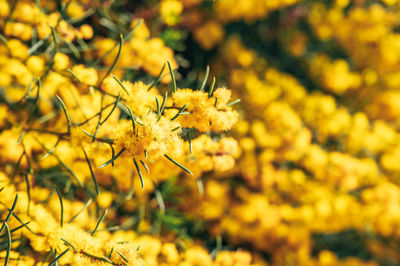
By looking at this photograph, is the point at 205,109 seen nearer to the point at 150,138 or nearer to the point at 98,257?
the point at 150,138

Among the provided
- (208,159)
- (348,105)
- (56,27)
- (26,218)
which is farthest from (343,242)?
(56,27)

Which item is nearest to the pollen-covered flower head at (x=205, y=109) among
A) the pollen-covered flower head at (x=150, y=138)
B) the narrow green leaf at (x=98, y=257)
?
the pollen-covered flower head at (x=150, y=138)

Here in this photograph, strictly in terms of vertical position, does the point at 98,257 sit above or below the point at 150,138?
below

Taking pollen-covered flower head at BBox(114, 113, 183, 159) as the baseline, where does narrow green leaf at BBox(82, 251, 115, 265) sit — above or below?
below

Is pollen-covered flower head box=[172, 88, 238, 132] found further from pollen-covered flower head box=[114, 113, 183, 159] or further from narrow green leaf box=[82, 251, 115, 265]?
narrow green leaf box=[82, 251, 115, 265]

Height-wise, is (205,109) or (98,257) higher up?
(205,109)

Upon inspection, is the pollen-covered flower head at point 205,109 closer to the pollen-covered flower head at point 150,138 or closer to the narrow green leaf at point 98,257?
the pollen-covered flower head at point 150,138

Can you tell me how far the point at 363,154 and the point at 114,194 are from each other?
1784 mm

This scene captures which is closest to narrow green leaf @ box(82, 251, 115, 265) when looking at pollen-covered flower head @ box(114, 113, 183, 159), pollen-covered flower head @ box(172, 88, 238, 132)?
pollen-covered flower head @ box(114, 113, 183, 159)

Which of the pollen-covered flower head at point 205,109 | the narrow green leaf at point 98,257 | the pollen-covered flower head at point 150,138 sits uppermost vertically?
the pollen-covered flower head at point 205,109

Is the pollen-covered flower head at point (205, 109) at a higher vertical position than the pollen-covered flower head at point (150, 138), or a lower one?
higher

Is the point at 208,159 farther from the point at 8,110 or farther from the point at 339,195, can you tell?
the point at 339,195

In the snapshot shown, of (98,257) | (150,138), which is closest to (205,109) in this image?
(150,138)

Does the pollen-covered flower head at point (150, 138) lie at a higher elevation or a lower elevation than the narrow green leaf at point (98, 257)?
higher
